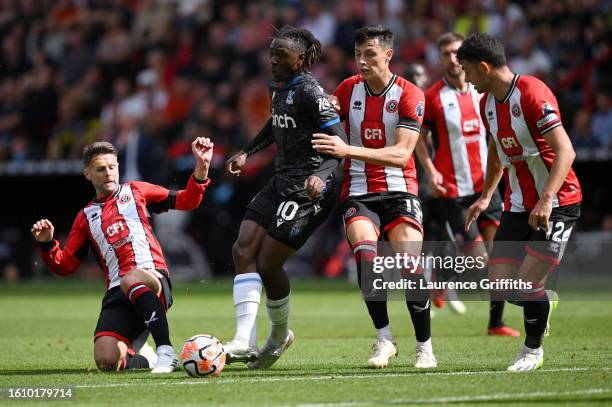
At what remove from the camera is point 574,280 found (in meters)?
16.0

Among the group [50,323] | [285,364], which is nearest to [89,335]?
[50,323]

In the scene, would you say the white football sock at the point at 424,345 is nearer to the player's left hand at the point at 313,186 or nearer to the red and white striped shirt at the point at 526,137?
the red and white striped shirt at the point at 526,137

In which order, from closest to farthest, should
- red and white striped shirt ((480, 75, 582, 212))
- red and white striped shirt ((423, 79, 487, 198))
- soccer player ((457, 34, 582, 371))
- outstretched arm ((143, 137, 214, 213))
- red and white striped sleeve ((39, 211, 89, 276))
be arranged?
soccer player ((457, 34, 582, 371)), red and white striped shirt ((480, 75, 582, 212)), outstretched arm ((143, 137, 214, 213)), red and white striped sleeve ((39, 211, 89, 276)), red and white striped shirt ((423, 79, 487, 198))

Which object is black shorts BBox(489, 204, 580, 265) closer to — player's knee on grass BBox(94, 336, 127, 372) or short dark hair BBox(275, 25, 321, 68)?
short dark hair BBox(275, 25, 321, 68)

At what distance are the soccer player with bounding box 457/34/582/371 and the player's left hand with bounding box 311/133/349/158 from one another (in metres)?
1.03

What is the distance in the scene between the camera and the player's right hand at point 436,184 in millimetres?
10469

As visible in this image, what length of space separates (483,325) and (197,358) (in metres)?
4.58

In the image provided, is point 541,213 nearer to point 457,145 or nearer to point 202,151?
point 202,151

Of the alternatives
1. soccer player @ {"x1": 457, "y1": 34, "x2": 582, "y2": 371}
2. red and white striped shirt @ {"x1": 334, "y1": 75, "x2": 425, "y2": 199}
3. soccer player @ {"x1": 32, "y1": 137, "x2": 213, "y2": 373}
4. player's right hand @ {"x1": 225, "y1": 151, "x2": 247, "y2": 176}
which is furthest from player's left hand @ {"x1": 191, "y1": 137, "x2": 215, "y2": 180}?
soccer player @ {"x1": 457, "y1": 34, "x2": 582, "y2": 371}

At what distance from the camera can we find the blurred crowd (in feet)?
56.1

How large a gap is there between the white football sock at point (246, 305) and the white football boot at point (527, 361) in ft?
5.94

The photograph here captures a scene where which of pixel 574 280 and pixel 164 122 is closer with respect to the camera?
pixel 574 280

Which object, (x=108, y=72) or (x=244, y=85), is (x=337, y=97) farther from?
(x=108, y=72)

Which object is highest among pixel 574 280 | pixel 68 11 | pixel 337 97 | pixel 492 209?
pixel 68 11
